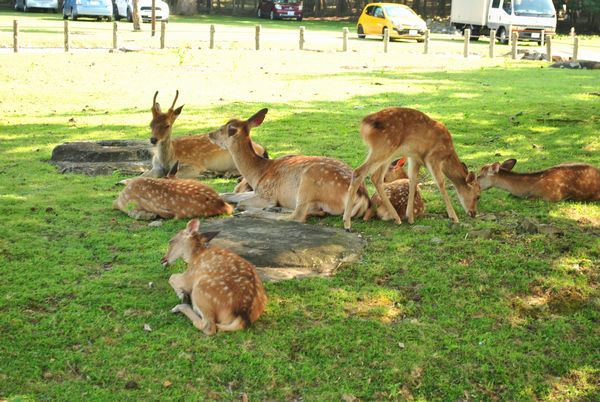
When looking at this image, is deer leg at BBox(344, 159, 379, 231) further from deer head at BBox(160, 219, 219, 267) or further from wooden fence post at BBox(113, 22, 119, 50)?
wooden fence post at BBox(113, 22, 119, 50)

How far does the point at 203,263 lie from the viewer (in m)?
5.89

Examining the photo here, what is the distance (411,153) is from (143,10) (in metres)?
35.4

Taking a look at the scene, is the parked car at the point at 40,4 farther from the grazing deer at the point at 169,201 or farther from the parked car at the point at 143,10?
the grazing deer at the point at 169,201

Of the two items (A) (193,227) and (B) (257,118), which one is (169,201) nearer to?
(B) (257,118)

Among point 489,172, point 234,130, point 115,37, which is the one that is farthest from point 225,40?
point 489,172

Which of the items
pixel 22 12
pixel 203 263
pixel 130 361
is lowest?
pixel 130 361

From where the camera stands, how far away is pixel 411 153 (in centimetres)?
782

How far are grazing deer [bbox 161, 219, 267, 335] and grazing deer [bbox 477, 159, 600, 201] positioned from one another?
153 inches

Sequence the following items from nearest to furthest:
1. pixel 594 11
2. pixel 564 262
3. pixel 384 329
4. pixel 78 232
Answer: pixel 384 329, pixel 564 262, pixel 78 232, pixel 594 11

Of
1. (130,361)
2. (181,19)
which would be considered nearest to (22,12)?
(181,19)

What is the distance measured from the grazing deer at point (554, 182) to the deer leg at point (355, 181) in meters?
1.87

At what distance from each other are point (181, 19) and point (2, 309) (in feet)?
138

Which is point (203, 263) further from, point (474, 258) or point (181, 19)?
point (181, 19)

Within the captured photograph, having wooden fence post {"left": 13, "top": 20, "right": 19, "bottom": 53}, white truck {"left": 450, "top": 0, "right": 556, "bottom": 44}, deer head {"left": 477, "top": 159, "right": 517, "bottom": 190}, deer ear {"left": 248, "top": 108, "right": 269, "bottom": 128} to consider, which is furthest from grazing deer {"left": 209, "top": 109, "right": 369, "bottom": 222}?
white truck {"left": 450, "top": 0, "right": 556, "bottom": 44}
